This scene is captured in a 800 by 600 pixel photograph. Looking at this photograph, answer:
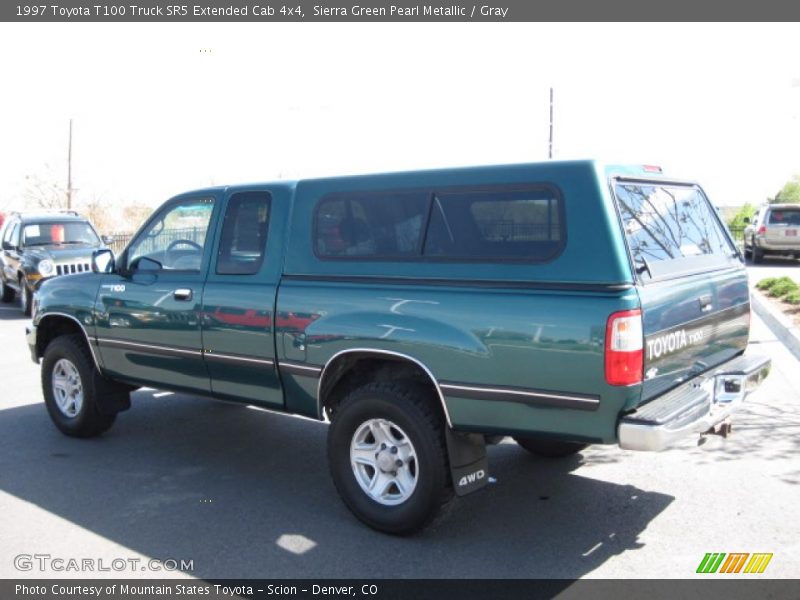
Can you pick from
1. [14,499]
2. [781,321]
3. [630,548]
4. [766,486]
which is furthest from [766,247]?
[14,499]

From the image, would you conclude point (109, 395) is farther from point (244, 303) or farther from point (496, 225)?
point (496, 225)

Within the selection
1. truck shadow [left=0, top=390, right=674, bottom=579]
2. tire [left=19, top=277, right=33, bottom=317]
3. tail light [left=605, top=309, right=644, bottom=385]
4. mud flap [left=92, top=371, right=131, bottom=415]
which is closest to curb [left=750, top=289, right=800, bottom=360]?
truck shadow [left=0, top=390, right=674, bottom=579]

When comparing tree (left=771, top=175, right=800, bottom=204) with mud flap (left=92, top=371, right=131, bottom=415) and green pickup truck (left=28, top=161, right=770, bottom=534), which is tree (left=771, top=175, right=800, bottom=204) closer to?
green pickup truck (left=28, top=161, right=770, bottom=534)

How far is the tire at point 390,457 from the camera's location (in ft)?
13.8

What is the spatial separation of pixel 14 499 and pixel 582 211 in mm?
4049

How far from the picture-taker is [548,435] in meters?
3.87

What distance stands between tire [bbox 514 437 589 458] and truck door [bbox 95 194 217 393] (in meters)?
2.38

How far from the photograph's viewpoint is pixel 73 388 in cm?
642

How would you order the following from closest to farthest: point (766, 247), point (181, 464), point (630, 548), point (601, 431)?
point (601, 431) → point (630, 548) → point (181, 464) → point (766, 247)

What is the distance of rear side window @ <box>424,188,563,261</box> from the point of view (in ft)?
13.0

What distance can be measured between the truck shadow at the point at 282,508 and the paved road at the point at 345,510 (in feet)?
0.04

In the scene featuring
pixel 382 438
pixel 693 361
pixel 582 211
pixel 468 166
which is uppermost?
pixel 468 166

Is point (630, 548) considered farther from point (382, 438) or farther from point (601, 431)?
point (382, 438)

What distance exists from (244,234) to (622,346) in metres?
2.81
